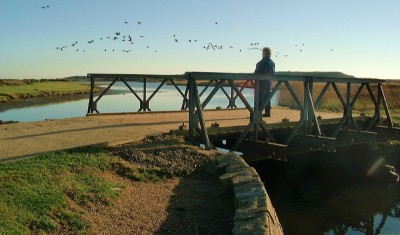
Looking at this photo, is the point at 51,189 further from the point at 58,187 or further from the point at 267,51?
the point at 267,51

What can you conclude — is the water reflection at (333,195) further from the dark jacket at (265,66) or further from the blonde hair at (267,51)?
the blonde hair at (267,51)

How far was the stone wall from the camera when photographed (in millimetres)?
5449

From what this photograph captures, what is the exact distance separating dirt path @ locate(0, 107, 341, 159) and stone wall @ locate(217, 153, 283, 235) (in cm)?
267

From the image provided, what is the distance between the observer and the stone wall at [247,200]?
545cm

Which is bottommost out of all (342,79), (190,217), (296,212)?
(296,212)

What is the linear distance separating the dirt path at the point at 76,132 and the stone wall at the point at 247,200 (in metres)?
2.67

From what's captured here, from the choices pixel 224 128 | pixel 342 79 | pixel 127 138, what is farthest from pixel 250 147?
pixel 342 79

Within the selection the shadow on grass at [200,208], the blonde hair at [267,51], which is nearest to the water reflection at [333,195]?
the shadow on grass at [200,208]

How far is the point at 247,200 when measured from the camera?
6523mm

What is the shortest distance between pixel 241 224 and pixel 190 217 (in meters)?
1.61

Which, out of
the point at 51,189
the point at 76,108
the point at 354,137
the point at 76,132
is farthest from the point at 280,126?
the point at 76,108

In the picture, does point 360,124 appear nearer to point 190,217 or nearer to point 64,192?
point 190,217

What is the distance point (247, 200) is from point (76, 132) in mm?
6050

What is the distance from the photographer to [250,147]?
11578mm
